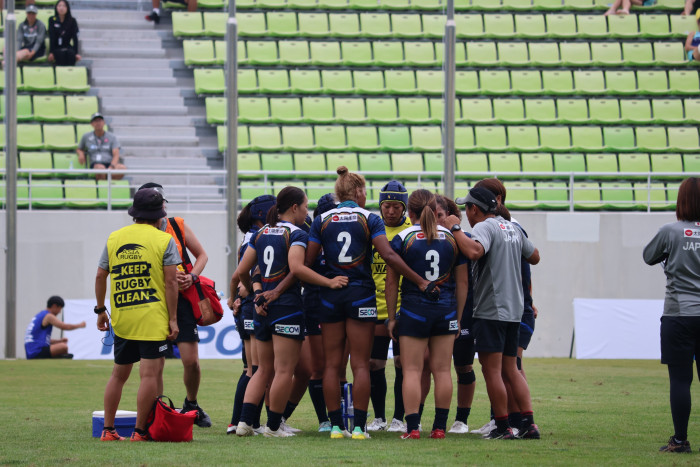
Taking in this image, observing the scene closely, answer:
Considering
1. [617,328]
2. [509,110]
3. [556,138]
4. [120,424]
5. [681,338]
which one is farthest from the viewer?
[509,110]

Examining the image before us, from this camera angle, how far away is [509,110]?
858 inches

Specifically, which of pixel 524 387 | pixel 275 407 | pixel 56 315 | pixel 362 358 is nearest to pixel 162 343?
pixel 275 407

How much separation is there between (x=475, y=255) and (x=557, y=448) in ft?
5.09

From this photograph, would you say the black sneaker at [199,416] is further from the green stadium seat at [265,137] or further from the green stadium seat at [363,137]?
the green stadium seat at [363,137]

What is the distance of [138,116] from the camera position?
2130cm

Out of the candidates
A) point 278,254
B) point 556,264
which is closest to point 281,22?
point 556,264

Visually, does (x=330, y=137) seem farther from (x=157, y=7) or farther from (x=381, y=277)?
(x=381, y=277)

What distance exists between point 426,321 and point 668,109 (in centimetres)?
1634

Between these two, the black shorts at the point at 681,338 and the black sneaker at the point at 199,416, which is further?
the black sneaker at the point at 199,416

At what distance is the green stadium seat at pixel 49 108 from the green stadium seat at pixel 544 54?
10079 mm

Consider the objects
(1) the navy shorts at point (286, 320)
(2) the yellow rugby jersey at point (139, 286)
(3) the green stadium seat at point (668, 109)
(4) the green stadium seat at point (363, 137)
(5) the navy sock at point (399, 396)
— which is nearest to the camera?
(2) the yellow rugby jersey at point (139, 286)

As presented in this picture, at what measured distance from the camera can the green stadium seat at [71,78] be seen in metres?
→ 21.0

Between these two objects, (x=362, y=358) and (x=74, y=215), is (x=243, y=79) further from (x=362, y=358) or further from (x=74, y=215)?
(x=362, y=358)

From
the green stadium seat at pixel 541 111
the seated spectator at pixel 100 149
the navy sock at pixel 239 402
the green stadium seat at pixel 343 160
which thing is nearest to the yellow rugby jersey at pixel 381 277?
the navy sock at pixel 239 402
